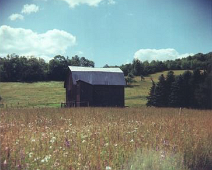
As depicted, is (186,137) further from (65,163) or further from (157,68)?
(157,68)

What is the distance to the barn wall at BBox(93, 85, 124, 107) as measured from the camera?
108 ft

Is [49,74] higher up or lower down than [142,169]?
higher up

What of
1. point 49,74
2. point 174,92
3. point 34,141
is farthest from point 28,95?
point 34,141

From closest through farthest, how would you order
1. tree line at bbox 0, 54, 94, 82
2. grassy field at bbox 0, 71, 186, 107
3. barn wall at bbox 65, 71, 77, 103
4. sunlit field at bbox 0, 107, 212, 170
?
sunlit field at bbox 0, 107, 212, 170
barn wall at bbox 65, 71, 77, 103
tree line at bbox 0, 54, 94, 82
grassy field at bbox 0, 71, 186, 107

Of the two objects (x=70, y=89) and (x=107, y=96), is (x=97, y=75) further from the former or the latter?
(x=70, y=89)

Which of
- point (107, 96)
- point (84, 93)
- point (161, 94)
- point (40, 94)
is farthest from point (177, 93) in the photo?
point (40, 94)

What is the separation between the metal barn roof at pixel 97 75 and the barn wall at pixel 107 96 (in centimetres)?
66

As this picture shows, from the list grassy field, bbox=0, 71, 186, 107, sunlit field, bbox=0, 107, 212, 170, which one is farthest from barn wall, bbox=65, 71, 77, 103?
sunlit field, bbox=0, 107, 212, 170

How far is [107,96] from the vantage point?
1318 inches

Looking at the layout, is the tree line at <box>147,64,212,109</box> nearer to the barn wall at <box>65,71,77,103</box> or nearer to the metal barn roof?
the metal barn roof

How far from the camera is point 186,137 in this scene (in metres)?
5.79

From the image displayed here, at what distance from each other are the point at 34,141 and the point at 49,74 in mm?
32184

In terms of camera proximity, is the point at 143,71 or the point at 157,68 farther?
the point at 143,71

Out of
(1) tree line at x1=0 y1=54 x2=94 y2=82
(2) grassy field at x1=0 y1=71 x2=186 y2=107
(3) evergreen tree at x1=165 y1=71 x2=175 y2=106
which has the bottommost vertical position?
(2) grassy field at x1=0 y1=71 x2=186 y2=107
